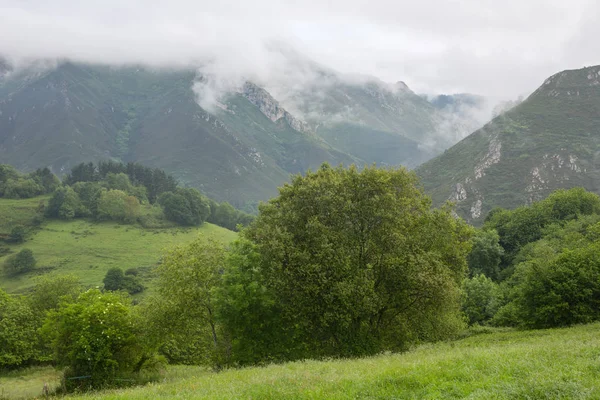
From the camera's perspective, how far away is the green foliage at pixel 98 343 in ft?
101

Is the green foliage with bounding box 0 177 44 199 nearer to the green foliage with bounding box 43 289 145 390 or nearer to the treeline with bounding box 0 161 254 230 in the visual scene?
the treeline with bounding box 0 161 254 230

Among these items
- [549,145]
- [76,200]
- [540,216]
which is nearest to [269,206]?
[540,216]

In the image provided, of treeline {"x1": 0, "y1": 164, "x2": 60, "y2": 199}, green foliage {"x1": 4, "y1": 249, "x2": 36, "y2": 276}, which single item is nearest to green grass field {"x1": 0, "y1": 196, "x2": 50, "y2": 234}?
treeline {"x1": 0, "y1": 164, "x2": 60, "y2": 199}

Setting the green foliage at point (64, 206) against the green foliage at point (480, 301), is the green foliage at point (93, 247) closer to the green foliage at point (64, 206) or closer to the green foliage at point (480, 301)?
the green foliage at point (64, 206)

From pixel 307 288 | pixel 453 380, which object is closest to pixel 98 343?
pixel 307 288

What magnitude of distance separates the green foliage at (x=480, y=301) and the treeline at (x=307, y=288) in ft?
114

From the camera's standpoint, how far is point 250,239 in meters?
33.1

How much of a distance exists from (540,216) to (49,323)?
10439cm

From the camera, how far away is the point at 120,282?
108 meters

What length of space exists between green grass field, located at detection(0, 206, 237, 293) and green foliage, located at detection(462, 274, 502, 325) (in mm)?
68575

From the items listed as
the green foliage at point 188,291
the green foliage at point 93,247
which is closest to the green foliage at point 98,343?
the green foliage at point 188,291

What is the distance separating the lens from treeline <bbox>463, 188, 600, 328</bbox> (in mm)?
39969

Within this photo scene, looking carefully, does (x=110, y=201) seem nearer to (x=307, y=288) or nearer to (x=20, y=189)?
(x=20, y=189)

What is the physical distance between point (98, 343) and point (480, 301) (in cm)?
5986
